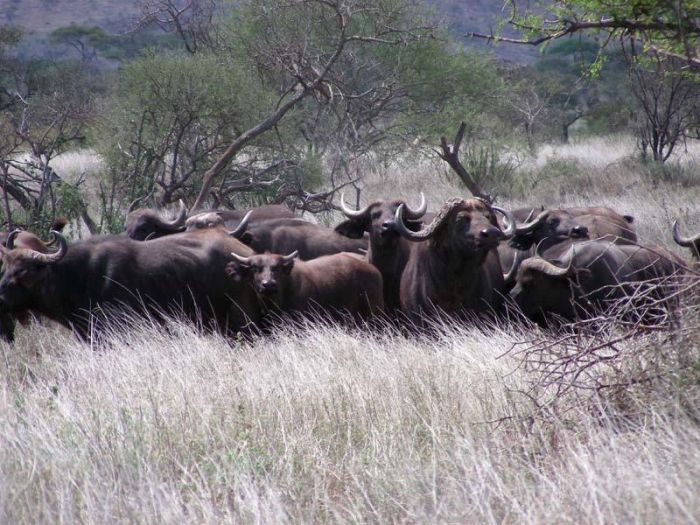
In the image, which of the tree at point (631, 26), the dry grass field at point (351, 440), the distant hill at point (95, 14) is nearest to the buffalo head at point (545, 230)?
the tree at point (631, 26)

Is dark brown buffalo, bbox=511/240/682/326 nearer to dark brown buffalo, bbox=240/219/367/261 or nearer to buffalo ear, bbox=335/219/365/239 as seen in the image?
buffalo ear, bbox=335/219/365/239

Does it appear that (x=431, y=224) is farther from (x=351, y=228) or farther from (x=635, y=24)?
(x=635, y=24)

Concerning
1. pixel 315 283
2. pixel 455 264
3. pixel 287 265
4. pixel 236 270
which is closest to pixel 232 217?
pixel 315 283

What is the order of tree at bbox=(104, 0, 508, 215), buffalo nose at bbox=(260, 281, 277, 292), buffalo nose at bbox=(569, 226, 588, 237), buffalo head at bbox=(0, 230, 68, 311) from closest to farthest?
buffalo head at bbox=(0, 230, 68, 311) → buffalo nose at bbox=(260, 281, 277, 292) → buffalo nose at bbox=(569, 226, 588, 237) → tree at bbox=(104, 0, 508, 215)

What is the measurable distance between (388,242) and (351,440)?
5519 millimetres

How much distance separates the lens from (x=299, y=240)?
1228cm

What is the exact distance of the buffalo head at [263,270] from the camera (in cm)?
971

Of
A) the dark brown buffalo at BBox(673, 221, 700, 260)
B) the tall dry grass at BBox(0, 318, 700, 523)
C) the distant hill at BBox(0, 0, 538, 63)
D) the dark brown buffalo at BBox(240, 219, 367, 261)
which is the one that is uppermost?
the tall dry grass at BBox(0, 318, 700, 523)

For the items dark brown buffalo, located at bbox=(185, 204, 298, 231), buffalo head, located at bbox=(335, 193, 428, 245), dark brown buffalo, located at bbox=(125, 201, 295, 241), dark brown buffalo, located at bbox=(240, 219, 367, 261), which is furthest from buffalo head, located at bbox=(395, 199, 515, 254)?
dark brown buffalo, located at bbox=(125, 201, 295, 241)

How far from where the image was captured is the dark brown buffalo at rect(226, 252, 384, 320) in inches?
387

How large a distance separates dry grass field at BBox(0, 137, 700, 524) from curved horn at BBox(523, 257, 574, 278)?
184 cm

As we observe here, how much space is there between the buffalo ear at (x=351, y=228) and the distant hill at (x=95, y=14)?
65.4 metres

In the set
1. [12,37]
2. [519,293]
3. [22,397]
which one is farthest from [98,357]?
[12,37]

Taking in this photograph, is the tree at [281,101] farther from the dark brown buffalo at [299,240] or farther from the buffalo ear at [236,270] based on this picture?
the buffalo ear at [236,270]
